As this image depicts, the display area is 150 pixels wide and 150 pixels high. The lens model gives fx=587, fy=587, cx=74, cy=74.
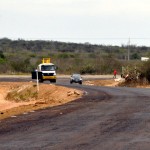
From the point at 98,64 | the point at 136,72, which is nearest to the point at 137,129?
the point at 136,72

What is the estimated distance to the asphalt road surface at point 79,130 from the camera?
14484 millimetres

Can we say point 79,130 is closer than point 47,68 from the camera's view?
Yes

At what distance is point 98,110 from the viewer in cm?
2591

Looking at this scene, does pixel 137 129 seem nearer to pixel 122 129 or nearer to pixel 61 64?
pixel 122 129

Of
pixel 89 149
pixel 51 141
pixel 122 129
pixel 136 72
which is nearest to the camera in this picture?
pixel 89 149

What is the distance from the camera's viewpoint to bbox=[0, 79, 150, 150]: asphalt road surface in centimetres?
1448

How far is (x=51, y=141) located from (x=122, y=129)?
3.49 meters

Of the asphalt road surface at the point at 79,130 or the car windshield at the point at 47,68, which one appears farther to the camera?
the car windshield at the point at 47,68

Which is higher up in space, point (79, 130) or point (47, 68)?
point (47, 68)

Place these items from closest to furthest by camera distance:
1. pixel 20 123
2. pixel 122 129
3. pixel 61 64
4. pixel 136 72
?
pixel 122 129 → pixel 20 123 → pixel 136 72 → pixel 61 64

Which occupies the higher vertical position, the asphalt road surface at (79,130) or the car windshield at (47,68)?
the car windshield at (47,68)

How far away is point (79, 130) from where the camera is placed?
58.6ft

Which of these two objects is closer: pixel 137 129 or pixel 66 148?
pixel 66 148

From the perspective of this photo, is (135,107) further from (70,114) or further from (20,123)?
(20,123)
